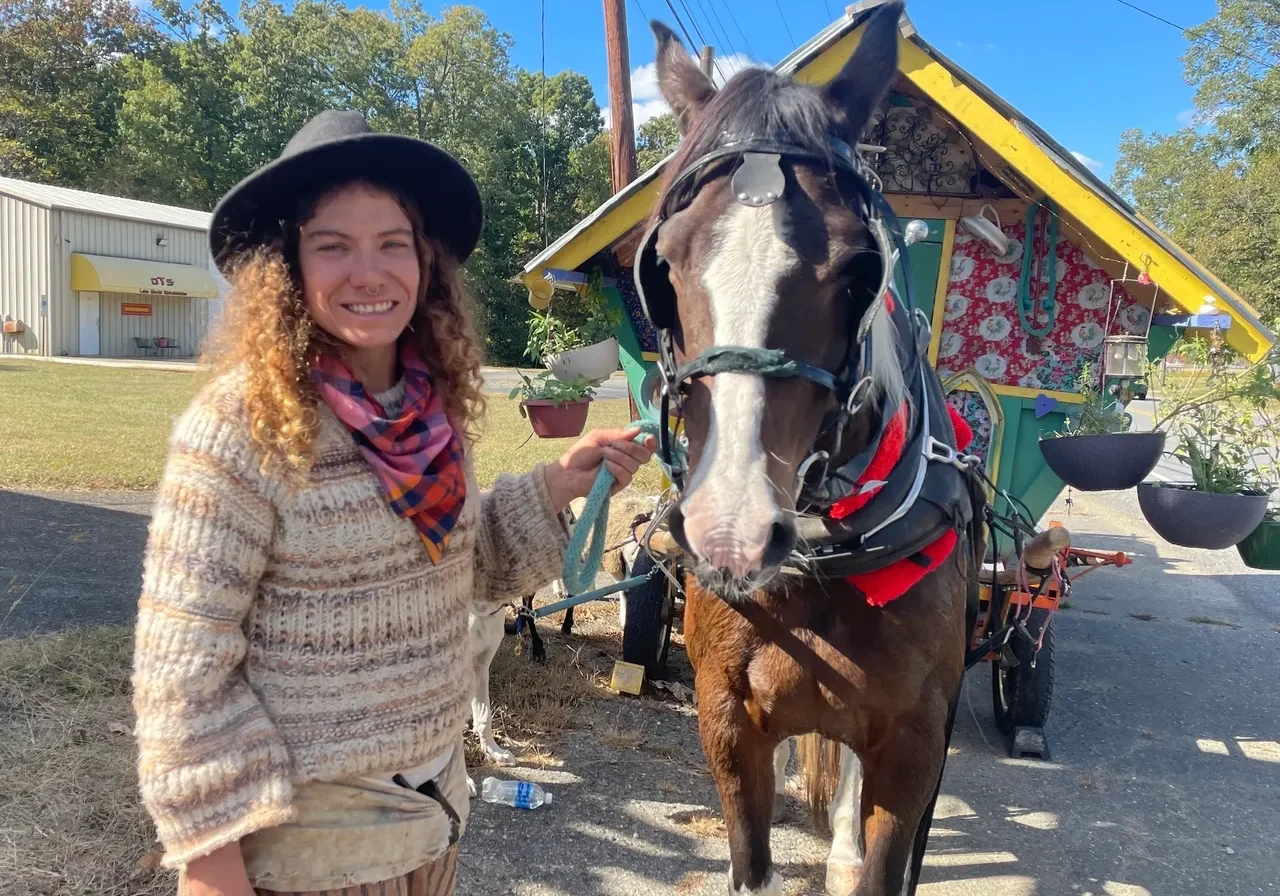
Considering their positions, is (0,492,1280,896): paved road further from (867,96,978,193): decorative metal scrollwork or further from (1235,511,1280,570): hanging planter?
(867,96,978,193): decorative metal scrollwork

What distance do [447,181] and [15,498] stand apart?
22.9 ft

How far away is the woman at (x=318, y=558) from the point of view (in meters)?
1.11

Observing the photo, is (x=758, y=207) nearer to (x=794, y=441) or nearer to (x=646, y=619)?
(x=794, y=441)

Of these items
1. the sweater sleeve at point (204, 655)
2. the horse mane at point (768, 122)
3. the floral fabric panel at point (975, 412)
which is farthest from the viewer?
the floral fabric panel at point (975, 412)

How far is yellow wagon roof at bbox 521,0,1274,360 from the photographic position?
3148 mm

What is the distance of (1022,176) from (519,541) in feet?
9.55

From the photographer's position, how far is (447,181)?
1486mm

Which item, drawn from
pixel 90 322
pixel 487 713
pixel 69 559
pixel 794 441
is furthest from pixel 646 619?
pixel 90 322

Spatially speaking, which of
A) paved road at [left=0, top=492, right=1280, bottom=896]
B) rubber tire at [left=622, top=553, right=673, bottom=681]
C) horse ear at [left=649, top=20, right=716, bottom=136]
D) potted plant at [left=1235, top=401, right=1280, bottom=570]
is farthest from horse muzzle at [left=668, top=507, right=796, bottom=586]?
potted plant at [left=1235, top=401, right=1280, bottom=570]

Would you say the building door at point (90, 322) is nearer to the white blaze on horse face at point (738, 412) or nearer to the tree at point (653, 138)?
the tree at point (653, 138)

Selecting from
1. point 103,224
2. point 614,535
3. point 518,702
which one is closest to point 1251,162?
point 614,535

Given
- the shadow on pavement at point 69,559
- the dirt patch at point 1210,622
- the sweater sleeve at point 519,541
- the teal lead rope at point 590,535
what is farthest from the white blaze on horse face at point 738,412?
the dirt patch at point 1210,622

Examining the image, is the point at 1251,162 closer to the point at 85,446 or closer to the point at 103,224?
the point at 85,446

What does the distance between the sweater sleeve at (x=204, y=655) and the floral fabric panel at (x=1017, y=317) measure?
12.0 feet
